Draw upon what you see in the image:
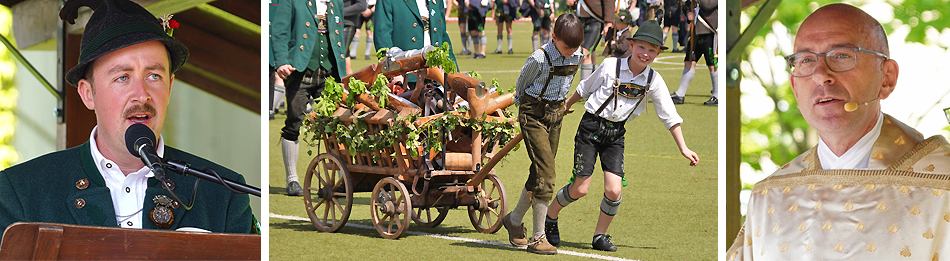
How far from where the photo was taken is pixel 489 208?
16.1 feet

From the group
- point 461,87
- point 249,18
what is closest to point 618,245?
point 461,87

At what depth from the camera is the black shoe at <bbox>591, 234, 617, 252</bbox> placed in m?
4.49

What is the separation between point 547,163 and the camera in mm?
4258

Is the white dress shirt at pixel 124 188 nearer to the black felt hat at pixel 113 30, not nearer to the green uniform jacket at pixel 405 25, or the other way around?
the black felt hat at pixel 113 30

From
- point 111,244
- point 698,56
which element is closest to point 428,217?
point 111,244

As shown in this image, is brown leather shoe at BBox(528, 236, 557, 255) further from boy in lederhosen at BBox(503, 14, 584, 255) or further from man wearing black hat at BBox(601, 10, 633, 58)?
man wearing black hat at BBox(601, 10, 633, 58)

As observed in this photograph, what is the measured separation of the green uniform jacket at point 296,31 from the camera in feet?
17.6

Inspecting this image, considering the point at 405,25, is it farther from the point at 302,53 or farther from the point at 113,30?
the point at 113,30

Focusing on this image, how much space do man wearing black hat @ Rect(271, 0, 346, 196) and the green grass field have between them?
384 mm

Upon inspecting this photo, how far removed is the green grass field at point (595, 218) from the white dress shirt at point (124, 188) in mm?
1585

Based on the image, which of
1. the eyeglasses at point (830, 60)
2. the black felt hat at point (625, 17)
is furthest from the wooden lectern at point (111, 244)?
the black felt hat at point (625, 17)

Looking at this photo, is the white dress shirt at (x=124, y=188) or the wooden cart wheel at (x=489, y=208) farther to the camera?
the wooden cart wheel at (x=489, y=208)

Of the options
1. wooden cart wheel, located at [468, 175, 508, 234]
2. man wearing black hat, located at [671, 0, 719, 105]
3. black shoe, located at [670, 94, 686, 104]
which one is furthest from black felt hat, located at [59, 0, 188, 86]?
black shoe, located at [670, 94, 686, 104]

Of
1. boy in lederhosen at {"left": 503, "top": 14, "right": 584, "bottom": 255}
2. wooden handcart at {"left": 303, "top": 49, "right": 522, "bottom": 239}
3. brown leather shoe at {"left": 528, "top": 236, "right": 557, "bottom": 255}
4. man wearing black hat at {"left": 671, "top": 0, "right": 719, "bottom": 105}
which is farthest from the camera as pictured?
man wearing black hat at {"left": 671, "top": 0, "right": 719, "bottom": 105}
